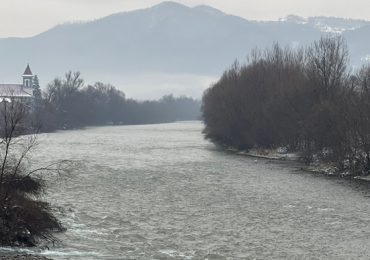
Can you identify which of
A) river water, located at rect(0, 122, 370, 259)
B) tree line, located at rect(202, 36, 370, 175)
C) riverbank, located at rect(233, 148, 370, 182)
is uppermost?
tree line, located at rect(202, 36, 370, 175)

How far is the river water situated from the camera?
75.9ft

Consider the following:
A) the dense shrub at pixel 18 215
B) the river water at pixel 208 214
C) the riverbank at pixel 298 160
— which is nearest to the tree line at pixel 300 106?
the riverbank at pixel 298 160

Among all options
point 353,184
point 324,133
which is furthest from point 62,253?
point 324,133

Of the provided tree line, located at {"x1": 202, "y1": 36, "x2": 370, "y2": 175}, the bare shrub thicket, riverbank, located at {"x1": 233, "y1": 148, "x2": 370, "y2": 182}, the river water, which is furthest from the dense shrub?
tree line, located at {"x1": 202, "y1": 36, "x2": 370, "y2": 175}

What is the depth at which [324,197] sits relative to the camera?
37625 mm

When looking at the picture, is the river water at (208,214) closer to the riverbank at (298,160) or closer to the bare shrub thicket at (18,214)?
the bare shrub thicket at (18,214)

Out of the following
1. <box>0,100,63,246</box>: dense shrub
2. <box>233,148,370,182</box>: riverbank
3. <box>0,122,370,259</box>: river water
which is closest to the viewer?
<box>0,100,63,246</box>: dense shrub

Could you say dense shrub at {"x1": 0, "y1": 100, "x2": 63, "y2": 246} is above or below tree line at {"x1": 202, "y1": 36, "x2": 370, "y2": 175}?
below

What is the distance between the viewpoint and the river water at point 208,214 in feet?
75.9

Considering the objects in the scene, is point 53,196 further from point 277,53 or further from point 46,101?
point 46,101

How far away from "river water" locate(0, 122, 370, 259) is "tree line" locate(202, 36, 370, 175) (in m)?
6.60

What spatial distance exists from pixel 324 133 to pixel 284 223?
32161 mm

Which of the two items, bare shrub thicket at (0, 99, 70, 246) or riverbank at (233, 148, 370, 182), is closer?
bare shrub thicket at (0, 99, 70, 246)

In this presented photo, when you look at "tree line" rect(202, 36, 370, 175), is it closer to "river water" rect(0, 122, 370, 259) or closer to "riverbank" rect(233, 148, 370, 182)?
"riverbank" rect(233, 148, 370, 182)
